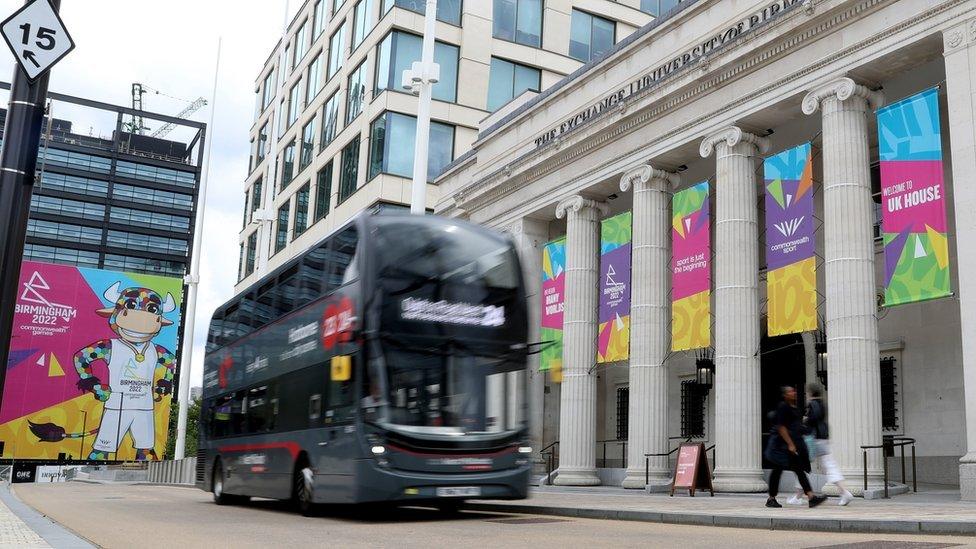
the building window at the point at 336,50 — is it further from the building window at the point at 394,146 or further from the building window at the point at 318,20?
the building window at the point at 394,146

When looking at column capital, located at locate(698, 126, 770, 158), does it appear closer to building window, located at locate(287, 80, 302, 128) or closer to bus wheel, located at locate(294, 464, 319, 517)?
bus wheel, located at locate(294, 464, 319, 517)

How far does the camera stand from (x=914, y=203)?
16.3 m

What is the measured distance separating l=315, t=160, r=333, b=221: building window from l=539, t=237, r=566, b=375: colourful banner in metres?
20.9

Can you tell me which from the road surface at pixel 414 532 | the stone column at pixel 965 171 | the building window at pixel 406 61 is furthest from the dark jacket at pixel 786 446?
the building window at pixel 406 61

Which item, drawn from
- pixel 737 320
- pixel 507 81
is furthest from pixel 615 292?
pixel 507 81

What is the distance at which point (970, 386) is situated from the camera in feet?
A: 49.2

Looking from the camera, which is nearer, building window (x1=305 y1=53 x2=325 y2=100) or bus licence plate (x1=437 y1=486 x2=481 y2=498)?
bus licence plate (x1=437 y1=486 x2=481 y2=498)

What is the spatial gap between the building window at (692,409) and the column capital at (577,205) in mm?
5959

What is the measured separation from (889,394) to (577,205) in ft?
31.1

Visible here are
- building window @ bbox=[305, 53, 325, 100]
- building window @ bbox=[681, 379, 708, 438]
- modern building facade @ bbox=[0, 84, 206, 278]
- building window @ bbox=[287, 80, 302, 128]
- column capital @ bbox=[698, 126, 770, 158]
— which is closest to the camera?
column capital @ bbox=[698, 126, 770, 158]

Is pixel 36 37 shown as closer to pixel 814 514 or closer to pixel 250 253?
pixel 814 514

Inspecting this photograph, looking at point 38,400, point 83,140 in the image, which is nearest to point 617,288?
point 38,400

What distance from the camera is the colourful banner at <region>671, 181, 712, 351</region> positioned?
68.8ft

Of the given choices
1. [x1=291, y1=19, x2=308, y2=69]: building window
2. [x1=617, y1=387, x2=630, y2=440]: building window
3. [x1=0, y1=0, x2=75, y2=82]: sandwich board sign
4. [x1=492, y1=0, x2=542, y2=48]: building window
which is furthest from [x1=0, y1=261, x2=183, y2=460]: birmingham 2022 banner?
[x1=0, y1=0, x2=75, y2=82]: sandwich board sign
